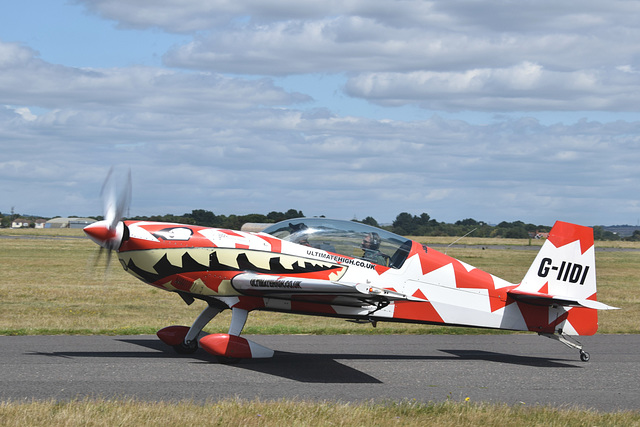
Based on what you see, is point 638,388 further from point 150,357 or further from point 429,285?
point 150,357

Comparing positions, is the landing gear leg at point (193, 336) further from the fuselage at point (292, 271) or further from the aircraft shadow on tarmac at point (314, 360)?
the fuselage at point (292, 271)

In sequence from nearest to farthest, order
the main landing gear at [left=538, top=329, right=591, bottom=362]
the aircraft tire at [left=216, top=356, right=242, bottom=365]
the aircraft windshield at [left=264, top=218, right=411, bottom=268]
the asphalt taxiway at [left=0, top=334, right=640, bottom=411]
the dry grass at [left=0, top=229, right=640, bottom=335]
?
the asphalt taxiway at [left=0, top=334, right=640, bottom=411]
the aircraft tire at [left=216, top=356, right=242, bottom=365]
the aircraft windshield at [left=264, top=218, right=411, bottom=268]
the main landing gear at [left=538, top=329, right=591, bottom=362]
the dry grass at [left=0, top=229, right=640, bottom=335]

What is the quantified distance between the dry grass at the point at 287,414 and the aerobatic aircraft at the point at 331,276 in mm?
2555

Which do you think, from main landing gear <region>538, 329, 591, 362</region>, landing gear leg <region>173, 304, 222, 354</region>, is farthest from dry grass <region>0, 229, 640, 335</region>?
main landing gear <region>538, 329, 591, 362</region>

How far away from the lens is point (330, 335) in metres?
14.4

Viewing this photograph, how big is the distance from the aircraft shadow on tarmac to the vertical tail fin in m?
0.81

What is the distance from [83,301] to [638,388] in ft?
52.7

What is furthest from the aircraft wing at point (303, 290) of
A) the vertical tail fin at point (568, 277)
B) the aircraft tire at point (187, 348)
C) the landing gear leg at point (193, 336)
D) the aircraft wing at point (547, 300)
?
the vertical tail fin at point (568, 277)

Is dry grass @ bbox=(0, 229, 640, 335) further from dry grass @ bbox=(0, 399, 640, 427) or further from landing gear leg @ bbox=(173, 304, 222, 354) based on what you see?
dry grass @ bbox=(0, 399, 640, 427)

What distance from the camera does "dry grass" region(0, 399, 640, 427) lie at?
22.9ft

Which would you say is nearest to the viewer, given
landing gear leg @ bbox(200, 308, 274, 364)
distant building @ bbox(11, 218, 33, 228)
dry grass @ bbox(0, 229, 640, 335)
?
landing gear leg @ bbox(200, 308, 274, 364)

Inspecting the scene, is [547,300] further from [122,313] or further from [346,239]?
[122,313]

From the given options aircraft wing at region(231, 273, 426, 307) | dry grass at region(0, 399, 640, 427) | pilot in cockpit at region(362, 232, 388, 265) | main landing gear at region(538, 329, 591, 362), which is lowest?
dry grass at region(0, 399, 640, 427)

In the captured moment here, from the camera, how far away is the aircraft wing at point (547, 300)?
37.2ft
